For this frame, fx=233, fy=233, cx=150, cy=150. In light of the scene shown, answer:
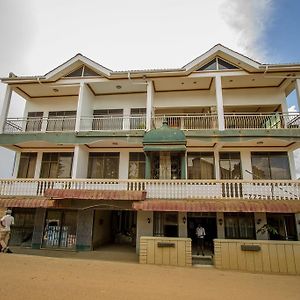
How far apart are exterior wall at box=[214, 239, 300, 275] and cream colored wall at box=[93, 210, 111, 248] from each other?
7.35 metres

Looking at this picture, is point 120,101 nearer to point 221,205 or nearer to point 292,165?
point 221,205

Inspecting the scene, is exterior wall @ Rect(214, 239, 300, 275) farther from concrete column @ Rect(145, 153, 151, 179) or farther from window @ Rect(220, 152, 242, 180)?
window @ Rect(220, 152, 242, 180)

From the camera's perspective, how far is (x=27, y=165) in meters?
15.9

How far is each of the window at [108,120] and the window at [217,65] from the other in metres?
6.13

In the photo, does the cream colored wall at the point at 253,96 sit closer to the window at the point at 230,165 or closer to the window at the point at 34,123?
the window at the point at 230,165

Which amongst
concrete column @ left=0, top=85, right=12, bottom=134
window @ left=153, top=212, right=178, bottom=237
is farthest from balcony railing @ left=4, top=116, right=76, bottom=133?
window @ left=153, top=212, right=178, bottom=237

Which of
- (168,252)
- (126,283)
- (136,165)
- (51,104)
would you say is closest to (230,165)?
(136,165)

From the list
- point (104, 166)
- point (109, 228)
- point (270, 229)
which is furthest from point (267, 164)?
point (109, 228)

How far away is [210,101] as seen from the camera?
51.1 feet

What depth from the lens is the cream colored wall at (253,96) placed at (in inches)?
592

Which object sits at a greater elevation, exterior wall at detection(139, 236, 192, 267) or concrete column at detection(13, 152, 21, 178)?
concrete column at detection(13, 152, 21, 178)

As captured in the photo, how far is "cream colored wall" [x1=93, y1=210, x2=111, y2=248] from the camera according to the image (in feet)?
45.5

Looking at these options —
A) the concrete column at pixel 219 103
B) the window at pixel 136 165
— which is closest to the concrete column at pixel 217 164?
the concrete column at pixel 219 103

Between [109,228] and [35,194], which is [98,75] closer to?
[35,194]
